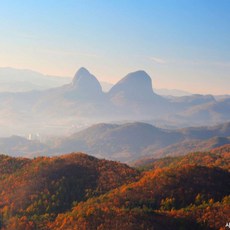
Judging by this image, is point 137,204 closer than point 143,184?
Yes

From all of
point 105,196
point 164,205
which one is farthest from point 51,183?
point 164,205

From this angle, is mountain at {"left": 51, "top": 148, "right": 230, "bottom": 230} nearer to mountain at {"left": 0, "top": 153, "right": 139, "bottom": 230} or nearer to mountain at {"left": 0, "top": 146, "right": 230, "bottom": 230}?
mountain at {"left": 0, "top": 146, "right": 230, "bottom": 230}

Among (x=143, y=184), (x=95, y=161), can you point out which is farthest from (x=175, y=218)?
(x=95, y=161)

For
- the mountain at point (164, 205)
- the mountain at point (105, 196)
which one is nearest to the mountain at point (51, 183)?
the mountain at point (105, 196)

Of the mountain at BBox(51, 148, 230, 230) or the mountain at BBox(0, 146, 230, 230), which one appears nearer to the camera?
the mountain at BBox(51, 148, 230, 230)

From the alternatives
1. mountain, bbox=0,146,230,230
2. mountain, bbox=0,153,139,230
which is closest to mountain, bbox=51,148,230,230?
mountain, bbox=0,146,230,230

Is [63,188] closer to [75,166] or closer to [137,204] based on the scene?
[75,166]

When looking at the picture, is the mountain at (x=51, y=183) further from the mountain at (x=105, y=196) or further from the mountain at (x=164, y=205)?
the mountain at (x=164, y=205)

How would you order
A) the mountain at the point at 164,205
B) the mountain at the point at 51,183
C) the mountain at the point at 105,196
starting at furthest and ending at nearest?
1. the mountain at the point at 51,183
2. the mountain at the point at 105,196
3. the mountain at the point at 164,205

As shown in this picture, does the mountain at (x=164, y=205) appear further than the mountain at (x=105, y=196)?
No

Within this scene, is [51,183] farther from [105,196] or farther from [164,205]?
[164,205]

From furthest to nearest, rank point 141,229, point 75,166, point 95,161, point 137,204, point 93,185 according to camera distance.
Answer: point 95,161 → point 75,166 → point 93,185 → point 137,204 → point 141,229
